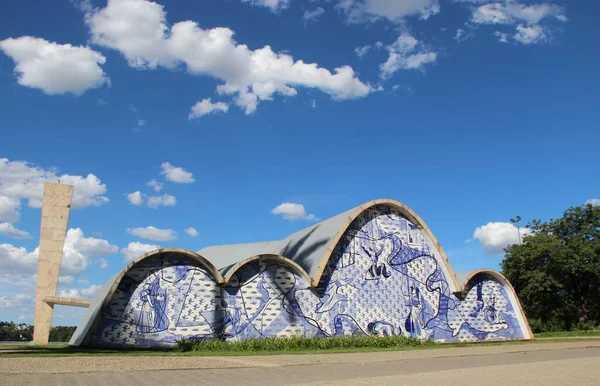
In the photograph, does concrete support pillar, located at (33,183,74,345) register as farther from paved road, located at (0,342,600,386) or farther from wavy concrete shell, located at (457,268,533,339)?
wavy concrete shell, located at (457,268,533,339)

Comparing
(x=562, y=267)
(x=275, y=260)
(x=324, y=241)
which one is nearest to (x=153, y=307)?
(x=275, y=260)

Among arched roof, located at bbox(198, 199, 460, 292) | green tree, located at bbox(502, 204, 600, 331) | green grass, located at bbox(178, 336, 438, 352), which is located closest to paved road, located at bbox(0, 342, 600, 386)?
green grass, located at bbox(178, 336, 438, 352)

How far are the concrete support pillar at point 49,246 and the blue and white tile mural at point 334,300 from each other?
597 cm

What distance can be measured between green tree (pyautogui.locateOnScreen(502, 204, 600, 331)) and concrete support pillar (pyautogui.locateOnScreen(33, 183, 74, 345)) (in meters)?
34.1

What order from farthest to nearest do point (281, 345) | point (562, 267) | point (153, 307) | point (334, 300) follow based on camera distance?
point (562, 267)
point (334, 300)
point (153, 307)
point (281, 345)

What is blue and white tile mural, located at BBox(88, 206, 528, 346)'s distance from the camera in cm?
1889

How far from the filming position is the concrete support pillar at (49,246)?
2247 cm

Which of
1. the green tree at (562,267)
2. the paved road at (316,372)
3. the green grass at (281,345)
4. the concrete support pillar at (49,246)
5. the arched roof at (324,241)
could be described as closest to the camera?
the paved road at (316,372)

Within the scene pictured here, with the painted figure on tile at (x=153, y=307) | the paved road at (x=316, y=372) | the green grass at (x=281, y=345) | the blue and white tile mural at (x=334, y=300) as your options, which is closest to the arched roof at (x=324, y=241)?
the blue and white tile mural at (x=334, y=300)

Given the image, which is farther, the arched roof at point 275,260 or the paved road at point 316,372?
the arched roof at point 275,260

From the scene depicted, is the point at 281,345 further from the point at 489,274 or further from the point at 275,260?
the point at 489,274

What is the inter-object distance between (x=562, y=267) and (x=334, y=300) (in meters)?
25.7

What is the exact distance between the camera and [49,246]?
22469 millimetres

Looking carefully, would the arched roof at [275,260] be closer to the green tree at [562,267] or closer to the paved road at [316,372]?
the paved road at [316,372]
